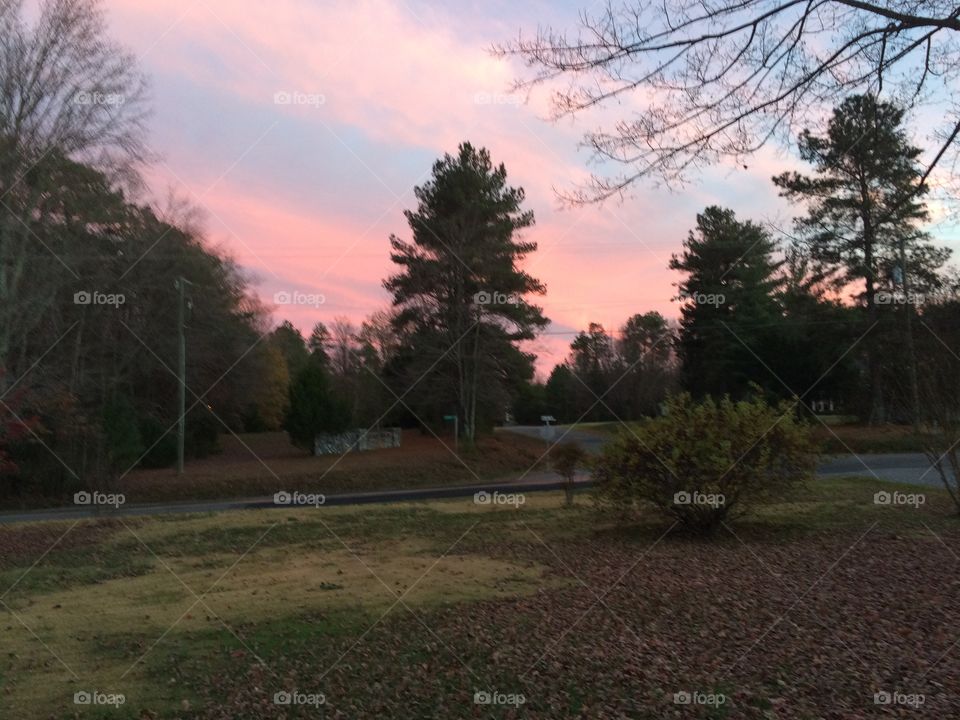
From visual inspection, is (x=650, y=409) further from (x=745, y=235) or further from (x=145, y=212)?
(x=145, y=212)

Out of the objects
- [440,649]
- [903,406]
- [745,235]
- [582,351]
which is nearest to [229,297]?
[582,351]

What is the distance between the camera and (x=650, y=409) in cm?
3803

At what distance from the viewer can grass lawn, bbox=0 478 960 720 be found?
4938mm

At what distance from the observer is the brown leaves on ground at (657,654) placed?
15.7 ft

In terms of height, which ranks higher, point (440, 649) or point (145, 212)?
point (145, 212)

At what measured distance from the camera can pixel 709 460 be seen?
10898 millimetres

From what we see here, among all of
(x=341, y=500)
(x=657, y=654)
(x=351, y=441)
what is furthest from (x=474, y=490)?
(x=657, y=654)

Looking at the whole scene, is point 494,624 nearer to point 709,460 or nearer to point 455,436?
point 709,460

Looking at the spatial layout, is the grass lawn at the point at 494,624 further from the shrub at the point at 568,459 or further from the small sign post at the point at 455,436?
the small sign post at the point at 455,436

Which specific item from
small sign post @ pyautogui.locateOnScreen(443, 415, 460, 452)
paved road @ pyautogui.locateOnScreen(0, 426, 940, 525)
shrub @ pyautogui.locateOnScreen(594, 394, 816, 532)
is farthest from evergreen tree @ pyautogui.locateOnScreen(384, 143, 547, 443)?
shrub @ pyautogui.locateOnScreen(594, 394, 816, 532)

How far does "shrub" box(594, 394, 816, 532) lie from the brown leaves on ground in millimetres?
2603

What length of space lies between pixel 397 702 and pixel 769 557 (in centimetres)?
610

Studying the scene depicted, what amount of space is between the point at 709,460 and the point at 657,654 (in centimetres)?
571

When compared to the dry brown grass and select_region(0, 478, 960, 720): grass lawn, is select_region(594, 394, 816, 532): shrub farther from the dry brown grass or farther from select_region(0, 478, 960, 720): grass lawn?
the dry brown grass
